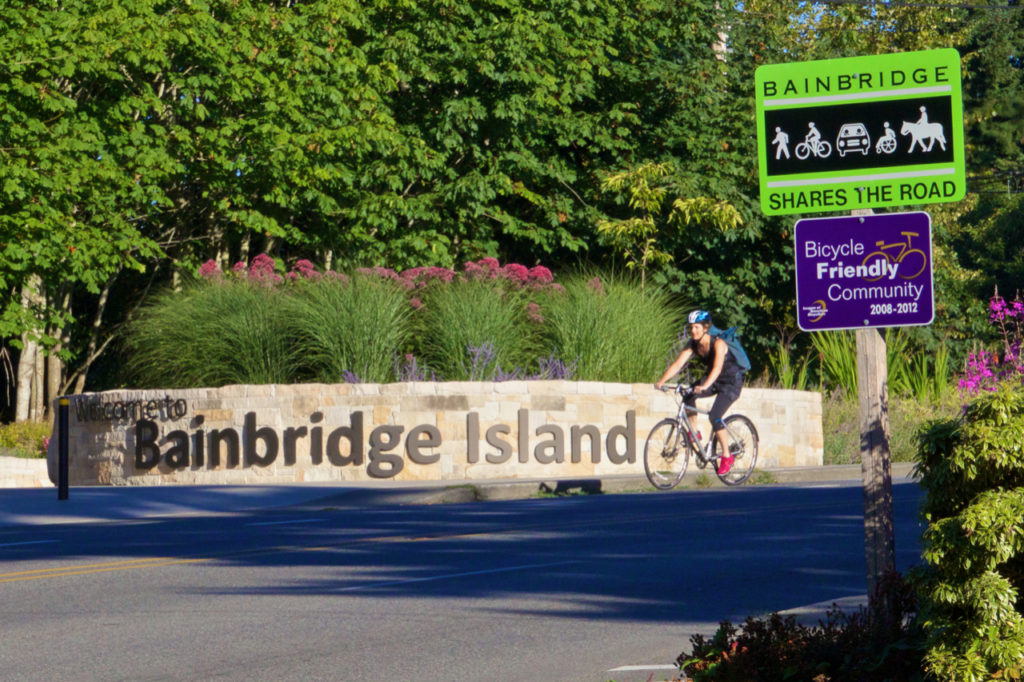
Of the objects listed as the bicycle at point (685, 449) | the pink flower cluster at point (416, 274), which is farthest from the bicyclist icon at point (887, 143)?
the pink flower cluster at point (416, 274)

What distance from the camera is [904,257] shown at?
584 centimetres

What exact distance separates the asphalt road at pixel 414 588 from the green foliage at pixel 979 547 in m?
1.75

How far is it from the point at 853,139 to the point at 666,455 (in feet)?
41.7

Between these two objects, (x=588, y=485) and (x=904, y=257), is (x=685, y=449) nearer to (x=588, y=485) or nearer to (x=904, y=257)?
(x=588, y=485)

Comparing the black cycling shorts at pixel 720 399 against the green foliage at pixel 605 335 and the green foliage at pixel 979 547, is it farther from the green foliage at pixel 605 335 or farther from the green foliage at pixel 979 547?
the green foliage at pixel 979 547

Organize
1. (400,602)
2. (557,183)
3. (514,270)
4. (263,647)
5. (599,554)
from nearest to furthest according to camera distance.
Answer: (263,647) < (400,602) < (599,554) < (514,270) < (557,183)

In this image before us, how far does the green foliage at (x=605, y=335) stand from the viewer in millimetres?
22344

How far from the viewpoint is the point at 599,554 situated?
10.9 meters

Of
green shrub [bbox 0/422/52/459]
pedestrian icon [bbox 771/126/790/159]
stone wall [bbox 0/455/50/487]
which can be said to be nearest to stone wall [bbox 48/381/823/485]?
stone wall [bbox 0/455/50/487]

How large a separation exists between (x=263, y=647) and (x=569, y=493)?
436 inches

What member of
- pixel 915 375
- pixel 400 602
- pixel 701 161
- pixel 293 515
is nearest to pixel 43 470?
pixel 293 515

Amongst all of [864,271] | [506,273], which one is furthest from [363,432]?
[864,271]

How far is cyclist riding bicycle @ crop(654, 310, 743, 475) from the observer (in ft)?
60.6

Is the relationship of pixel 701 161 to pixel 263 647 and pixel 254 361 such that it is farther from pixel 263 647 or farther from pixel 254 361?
pixel 263 647
